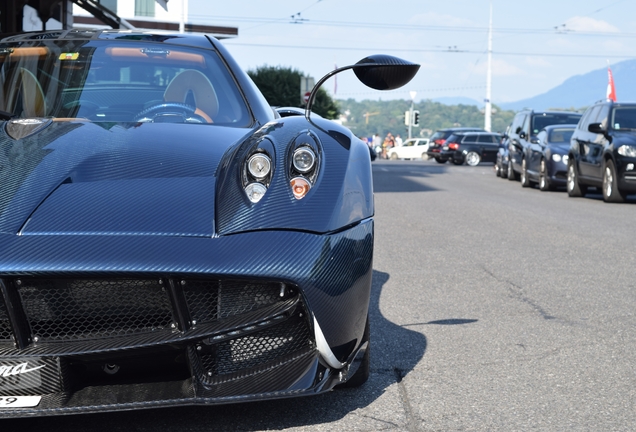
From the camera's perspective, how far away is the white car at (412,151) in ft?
196

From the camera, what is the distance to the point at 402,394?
3291mm

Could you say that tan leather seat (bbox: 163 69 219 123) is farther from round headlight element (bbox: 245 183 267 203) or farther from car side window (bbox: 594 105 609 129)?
car side window (bbox: 594 105 609 129)

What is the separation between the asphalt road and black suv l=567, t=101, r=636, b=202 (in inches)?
227

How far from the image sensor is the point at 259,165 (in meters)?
2.96

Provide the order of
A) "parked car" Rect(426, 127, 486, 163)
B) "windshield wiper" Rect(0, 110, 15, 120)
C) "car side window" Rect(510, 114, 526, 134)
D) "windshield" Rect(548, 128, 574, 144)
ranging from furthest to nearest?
"parked car" Rect(426, 127, 486, 163) < "car side window" Rect(510, 114, 526, 134) < "windshield" Rect(548, 128, 574, 144) < "windshield wiper" Rect(0, 110, 15, 120)

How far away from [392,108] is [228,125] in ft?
538

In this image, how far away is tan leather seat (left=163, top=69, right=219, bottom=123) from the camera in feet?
12.8

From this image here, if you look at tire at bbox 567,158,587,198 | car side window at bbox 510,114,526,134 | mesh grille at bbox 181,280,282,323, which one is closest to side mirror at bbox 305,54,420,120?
mesh grille at bbox 181,280,282,323

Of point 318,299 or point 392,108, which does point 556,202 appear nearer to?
point 318,299

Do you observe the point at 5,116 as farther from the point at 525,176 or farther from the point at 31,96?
the point at 525,176

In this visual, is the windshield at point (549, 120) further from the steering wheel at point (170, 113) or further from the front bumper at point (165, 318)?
the front bumper at point (165, 318)

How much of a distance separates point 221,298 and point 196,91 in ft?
5.39

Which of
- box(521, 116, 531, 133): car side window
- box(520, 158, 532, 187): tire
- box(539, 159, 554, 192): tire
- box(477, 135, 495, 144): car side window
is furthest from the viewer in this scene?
box(477, 135, 495, 144): car side window

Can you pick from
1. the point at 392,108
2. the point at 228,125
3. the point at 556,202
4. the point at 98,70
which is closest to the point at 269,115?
the point at 228,125
